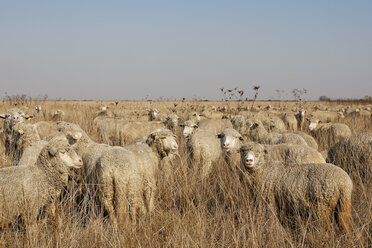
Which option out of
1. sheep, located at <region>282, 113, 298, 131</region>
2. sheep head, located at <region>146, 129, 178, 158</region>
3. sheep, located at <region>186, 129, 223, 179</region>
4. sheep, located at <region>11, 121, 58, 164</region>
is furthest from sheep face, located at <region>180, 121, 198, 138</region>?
sheep, located at <region>282, 113, 298, 131</region>

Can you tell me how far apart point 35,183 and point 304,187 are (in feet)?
11.3

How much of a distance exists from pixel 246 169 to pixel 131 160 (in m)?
1.85

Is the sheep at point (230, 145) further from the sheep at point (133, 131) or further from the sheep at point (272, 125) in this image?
the sheep at point (272, 125)

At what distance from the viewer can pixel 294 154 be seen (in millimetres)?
6152

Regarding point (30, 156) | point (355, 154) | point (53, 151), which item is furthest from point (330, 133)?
point (53, 151)

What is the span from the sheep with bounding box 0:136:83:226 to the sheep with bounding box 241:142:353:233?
256 cm

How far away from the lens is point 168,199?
507 cm

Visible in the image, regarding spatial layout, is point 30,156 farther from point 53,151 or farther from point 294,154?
point 294,154

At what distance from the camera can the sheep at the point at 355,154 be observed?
6387mm

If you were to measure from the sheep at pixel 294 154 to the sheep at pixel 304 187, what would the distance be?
32.8 inches

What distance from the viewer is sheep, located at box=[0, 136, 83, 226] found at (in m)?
3.78

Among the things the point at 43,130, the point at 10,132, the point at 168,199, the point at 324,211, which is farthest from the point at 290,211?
the point at 43,130

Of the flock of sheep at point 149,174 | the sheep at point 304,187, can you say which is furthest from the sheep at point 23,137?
the sheep at point 304,187

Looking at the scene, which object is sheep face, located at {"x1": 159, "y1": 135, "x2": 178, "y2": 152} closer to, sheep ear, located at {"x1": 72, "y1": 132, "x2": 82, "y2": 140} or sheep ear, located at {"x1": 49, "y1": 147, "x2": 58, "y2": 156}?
sheep ear, located at {"x1": 72, "y1": 132, "x2": 82, "y2": 140}
